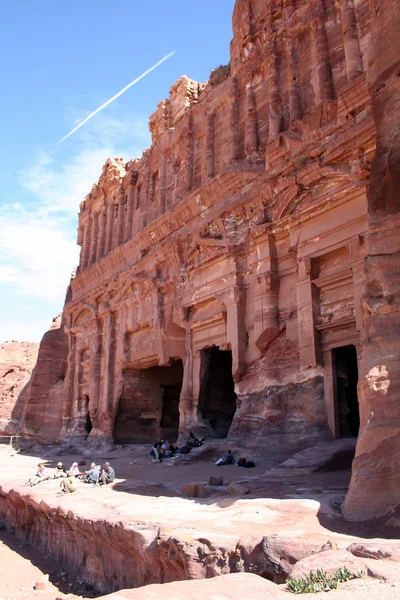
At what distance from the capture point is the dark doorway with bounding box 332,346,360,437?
11.0 meters

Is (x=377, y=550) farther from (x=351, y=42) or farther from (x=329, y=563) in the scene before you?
(x=351, y=42)

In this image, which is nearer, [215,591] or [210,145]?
[215,591]

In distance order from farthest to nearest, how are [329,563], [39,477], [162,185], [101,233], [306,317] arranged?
[101,233], [162,185], [306,317], [39,477], [329,563]

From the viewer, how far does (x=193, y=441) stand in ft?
47.5

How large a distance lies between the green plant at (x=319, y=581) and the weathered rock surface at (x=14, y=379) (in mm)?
31325

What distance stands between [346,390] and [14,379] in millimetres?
31154

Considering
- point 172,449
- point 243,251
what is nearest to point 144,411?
point 172,449

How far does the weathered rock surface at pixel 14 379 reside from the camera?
34.0 m

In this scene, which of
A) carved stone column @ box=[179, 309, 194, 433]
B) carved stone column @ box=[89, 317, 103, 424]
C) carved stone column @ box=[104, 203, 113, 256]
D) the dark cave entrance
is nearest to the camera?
carved stone column @ box=[179, 309, 194, 433]

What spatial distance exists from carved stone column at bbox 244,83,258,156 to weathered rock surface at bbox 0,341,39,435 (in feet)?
77.1

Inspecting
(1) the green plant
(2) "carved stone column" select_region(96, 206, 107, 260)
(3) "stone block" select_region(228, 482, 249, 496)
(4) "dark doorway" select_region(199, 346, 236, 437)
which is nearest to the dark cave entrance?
(4) "dark doorway" select_region(199, 346, 236, 437)

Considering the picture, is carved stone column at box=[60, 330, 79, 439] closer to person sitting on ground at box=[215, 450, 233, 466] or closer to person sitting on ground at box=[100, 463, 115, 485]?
person sitting on ground at box=[215, 450, 233, 466]

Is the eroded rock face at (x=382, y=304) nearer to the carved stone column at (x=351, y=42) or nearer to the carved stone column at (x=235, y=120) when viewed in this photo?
the carved stone column at (x=351, y=42)

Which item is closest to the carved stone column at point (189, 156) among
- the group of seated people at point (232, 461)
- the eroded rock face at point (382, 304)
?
the group of seated people at point (232, 461)
